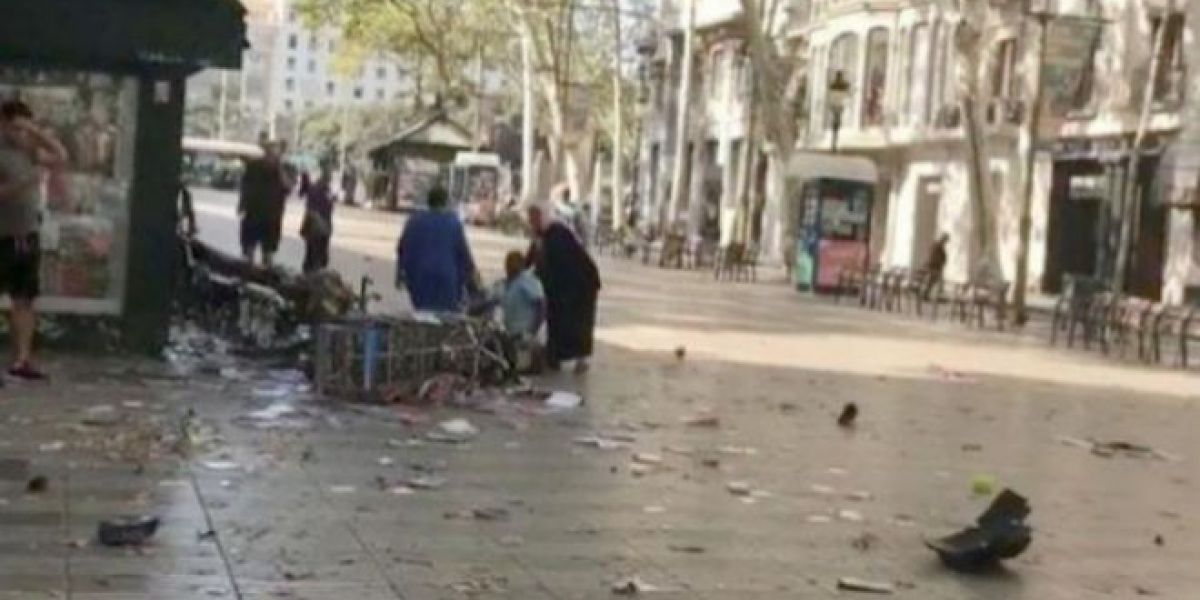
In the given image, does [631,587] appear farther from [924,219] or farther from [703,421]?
[924,219]

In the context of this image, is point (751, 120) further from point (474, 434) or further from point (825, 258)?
point (474, 434)

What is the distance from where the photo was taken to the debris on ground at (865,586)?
8.53 metres

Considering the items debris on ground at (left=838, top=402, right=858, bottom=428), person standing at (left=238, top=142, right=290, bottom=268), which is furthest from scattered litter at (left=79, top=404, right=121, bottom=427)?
person standing at (left=238, top=142, right=290, bottom=268)

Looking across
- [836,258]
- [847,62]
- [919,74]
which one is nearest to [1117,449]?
[836,258]

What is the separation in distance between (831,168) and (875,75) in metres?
19.4

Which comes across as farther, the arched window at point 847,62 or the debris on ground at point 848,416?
the arched window at point 847,62

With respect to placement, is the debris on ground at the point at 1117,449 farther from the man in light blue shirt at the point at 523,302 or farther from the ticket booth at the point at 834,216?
the ticket booth at the point at 834,216

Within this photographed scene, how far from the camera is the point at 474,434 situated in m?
13.1

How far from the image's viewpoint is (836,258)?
40688 mm

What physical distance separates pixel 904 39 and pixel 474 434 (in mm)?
45675

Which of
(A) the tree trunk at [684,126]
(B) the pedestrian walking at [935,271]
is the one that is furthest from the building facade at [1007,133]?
(A) the tree trunk at [684,126]

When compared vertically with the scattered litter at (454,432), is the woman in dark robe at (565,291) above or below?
above

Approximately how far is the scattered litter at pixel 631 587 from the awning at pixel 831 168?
32.4 metres

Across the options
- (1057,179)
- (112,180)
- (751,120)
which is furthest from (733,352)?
(751,120)
